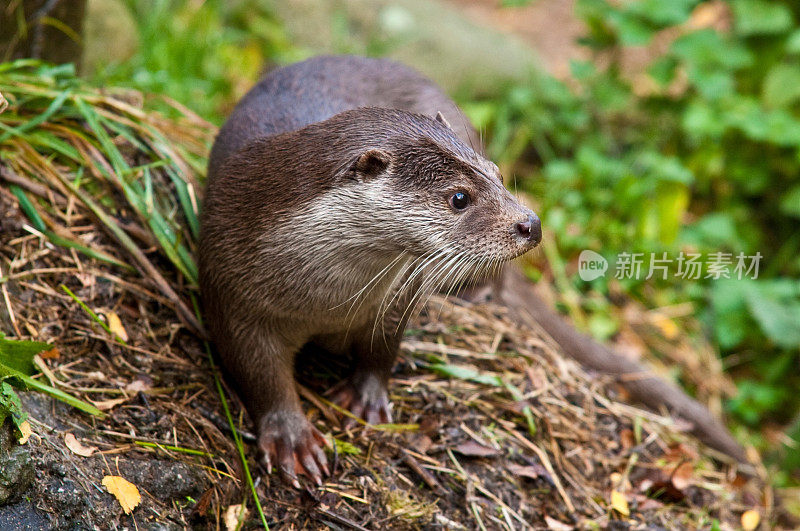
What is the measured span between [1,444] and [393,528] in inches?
42.3

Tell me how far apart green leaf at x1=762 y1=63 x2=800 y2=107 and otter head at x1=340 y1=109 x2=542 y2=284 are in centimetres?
308

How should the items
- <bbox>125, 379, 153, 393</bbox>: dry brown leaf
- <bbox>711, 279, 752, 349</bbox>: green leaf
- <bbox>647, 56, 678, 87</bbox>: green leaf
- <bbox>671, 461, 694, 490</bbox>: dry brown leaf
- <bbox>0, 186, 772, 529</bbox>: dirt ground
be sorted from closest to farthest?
<bbox>0, 186, 772, 529</bbox>: dirt ground
<bbox>125, 379, 153, 393</bbox>: dry brown leaf
<bbox>671, 461, 694, 490</bbox>: dry brown leaf
<bbox>711, 279, 752, 349</bbox>: green leaf
<bbox>647, 56, 678, 87</bbox>: green leaf

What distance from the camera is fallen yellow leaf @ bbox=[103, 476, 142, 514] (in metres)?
1.97

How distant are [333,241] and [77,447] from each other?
0.83 metres

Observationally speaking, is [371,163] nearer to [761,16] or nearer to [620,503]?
[620,503]

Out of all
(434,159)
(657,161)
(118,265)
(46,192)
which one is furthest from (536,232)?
(657,161)

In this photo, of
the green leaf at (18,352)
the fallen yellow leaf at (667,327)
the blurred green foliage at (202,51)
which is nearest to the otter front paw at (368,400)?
the green leaf at (18,352)

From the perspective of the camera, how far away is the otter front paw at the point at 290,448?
2359mm

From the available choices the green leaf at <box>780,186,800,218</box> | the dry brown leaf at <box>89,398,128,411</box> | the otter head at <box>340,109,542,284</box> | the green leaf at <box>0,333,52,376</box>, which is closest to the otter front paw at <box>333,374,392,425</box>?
the otter head at <box>340,109,542,284</box>

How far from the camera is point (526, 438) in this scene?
2811mm

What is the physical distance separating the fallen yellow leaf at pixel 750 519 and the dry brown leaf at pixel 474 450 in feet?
3.62

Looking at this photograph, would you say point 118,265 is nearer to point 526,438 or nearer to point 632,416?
point 526,438

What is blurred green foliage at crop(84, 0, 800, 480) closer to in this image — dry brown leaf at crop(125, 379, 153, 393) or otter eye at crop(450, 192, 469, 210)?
dry brown leaf at crop(125, 379, 153, 393)

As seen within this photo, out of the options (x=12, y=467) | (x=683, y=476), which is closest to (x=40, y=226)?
(x=12, y=467)
